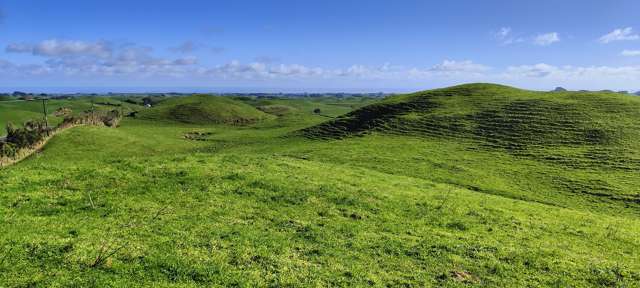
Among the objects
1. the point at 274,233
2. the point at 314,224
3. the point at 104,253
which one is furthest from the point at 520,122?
the point at 104,253

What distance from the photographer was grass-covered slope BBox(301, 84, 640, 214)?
38656 mm

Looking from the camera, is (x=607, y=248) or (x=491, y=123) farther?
(x=491, y=123)

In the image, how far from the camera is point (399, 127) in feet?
229

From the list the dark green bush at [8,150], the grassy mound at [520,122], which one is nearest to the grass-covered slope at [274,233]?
the grassy mound at [520,122]

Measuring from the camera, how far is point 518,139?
185 ft

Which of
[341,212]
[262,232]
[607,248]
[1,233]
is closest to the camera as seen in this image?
[1,233]

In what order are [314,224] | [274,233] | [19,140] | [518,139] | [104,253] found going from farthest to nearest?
1. [19,140]
2. [518,139]
3. [314,224]
4. [274,233]
5. [104,253]

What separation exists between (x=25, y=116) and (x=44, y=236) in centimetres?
13402

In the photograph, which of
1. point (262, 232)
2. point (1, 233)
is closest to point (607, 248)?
point (262, 232)

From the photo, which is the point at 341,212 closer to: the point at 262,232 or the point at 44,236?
the point at 262,232

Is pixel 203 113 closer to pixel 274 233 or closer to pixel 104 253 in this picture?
pixel 274 233

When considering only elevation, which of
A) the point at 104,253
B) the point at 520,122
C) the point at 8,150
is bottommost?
the point at 8,150

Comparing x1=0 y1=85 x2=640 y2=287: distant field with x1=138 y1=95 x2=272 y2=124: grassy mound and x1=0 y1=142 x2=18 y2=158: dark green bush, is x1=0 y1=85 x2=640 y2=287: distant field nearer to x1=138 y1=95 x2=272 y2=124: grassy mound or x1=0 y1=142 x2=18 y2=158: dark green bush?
x1=0 y1=142 x2=18 y2=158: dark green bush

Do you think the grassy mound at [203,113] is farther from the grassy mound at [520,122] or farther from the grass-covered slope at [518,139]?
the grass-covered slope at [518,139]
